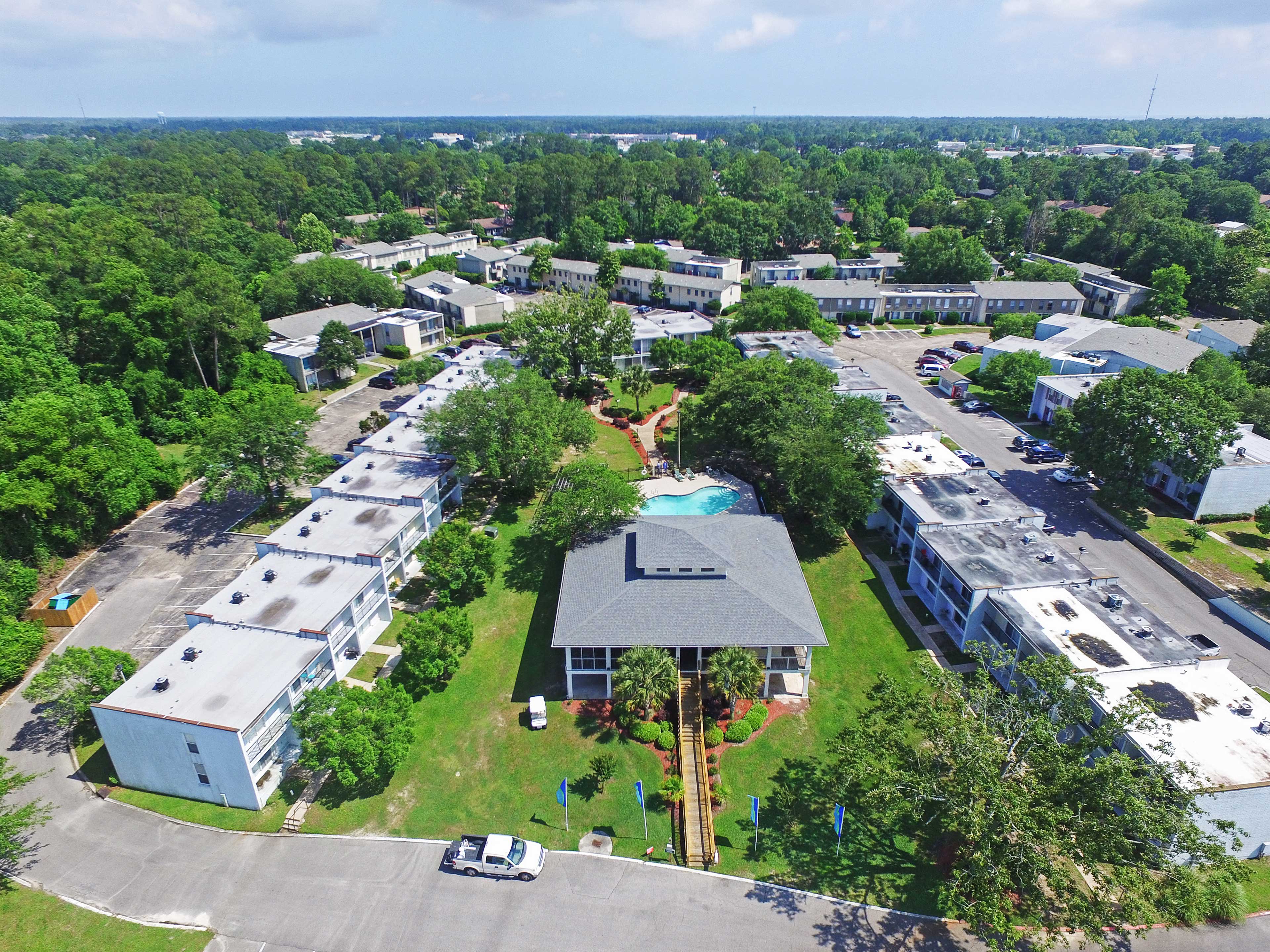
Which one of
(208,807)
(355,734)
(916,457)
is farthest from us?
(916,457)

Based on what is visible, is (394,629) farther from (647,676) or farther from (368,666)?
(647,676)

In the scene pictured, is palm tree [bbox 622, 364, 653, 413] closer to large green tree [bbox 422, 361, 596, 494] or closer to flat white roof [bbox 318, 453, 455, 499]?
large green tree [bbox 422, 361, 596, 494]

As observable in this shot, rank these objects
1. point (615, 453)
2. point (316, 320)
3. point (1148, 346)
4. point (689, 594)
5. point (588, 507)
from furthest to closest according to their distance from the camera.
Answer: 1. point (316, 320)
2. point (1148, 346)
3. point (615, 453)
4. point (588, 507)
5. point (689, 594)

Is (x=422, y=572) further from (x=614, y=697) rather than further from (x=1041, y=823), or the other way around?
(x=1041, y=823)

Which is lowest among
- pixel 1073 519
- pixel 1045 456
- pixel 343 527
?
pixel 1073 519

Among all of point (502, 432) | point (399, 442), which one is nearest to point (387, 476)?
point (399, 442)

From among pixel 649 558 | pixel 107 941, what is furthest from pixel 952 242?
pixel 107 941

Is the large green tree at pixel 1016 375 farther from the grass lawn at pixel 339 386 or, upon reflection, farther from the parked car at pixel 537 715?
the grass lawn at pixel 339 386
